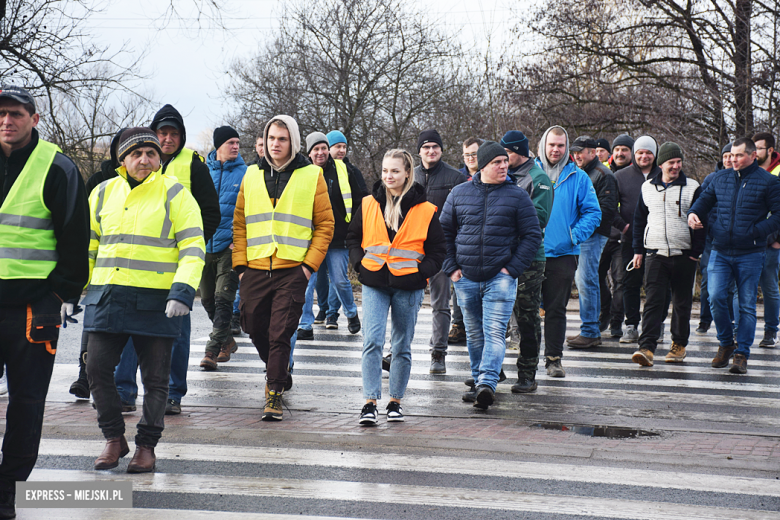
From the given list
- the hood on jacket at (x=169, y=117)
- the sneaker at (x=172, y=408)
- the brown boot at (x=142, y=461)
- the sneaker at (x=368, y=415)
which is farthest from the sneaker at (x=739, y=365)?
the brown boot at (x=142, y=461)

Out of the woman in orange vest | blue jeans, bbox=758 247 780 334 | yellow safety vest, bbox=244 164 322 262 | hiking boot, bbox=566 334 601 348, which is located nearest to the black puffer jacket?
the woman in orange vest

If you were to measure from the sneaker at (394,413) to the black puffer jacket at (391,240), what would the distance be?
2.99ft

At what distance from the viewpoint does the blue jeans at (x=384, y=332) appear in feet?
20.3

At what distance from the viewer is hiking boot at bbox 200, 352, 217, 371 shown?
8414 millimetres

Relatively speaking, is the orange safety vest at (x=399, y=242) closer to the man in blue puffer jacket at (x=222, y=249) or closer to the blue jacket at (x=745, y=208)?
the man in blue puffer jacket at (x=222, y=249)

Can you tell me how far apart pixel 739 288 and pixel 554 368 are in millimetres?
2200

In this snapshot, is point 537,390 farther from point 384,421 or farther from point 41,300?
point 41,300

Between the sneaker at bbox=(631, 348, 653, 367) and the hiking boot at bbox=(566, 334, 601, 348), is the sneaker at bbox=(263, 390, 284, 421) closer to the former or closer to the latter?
the sneaker at bbox=(631, 348, 653, 367)

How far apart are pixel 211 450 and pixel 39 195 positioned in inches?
82.2

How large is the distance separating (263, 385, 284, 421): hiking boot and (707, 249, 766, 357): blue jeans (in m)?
4.93

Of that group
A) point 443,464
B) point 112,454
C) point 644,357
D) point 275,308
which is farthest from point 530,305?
point 112,454

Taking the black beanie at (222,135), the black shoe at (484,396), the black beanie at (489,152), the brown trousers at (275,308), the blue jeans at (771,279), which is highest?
the black beanie at (222,135)

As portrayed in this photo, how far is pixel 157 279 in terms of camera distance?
4.80 metres

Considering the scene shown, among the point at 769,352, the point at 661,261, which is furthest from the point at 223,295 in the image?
the point at 769,352
